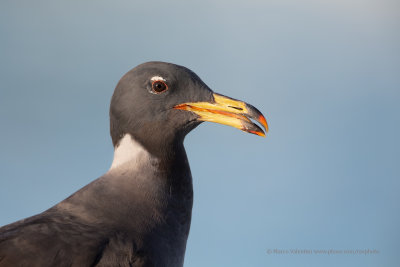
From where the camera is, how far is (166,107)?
341 cm

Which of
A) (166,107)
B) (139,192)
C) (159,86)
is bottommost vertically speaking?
(139,192)

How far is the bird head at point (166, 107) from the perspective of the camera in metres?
3.38

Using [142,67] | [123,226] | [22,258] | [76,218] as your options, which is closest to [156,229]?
[123,226]

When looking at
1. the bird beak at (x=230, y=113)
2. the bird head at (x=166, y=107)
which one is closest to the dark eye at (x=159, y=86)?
the bird head at (x=166, y=107)

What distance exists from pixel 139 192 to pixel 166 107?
541 millimetres

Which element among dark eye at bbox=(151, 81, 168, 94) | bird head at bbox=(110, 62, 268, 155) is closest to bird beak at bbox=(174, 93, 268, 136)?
bird head at bbox=(110, 62, 268, 155)

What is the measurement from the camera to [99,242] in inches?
112

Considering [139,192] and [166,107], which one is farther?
[166,107]

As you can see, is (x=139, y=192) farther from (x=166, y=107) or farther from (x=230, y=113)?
(x=230, y=113)

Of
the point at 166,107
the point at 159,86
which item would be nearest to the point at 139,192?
the point at 166,107

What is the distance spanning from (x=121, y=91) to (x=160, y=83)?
241 millimetres

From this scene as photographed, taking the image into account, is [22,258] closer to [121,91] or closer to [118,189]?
[118,189]

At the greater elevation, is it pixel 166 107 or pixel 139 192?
pixel 166 107

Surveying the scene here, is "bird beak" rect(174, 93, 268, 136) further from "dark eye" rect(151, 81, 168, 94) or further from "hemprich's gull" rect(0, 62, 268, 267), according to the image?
"dark eye" rect(151, 81, 168, 94)
